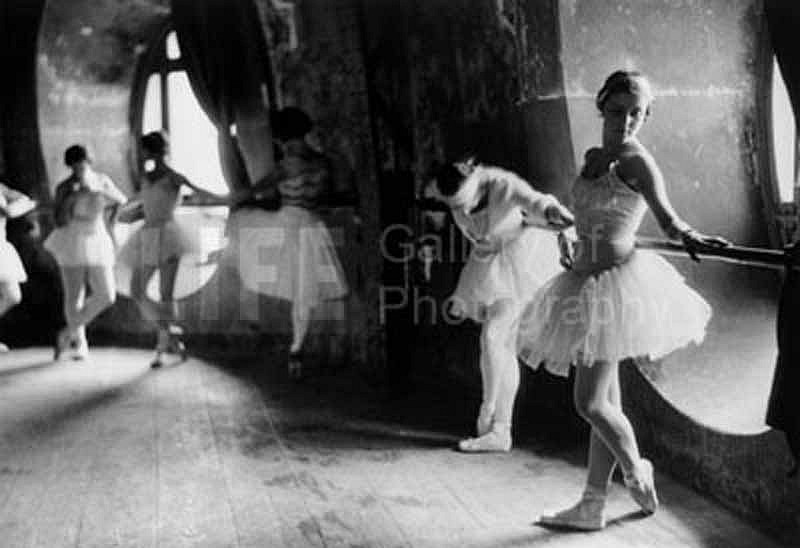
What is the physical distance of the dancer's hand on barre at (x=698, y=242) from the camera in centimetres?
285

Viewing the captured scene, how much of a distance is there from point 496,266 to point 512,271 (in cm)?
8

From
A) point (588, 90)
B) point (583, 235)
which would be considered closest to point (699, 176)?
point (588, 90)

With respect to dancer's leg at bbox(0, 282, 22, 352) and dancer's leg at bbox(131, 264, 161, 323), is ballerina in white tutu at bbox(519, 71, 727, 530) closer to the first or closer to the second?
dancer's leg at bbox(131, 264, 161, 323)

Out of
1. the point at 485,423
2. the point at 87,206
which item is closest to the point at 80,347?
the point at 87,206

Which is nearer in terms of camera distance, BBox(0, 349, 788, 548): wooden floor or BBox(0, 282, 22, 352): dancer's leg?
BBox(0, 349, 788, 548): wooden floor

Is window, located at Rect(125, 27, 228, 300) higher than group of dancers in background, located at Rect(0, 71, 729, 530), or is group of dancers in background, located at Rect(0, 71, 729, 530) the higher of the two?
window, located at Rect(125, 27, 228, 300)

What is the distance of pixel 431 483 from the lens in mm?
4148


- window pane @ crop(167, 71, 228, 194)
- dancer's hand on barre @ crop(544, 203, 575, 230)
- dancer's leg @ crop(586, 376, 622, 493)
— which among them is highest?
window pane @ crop(167, 71, 228, 194)

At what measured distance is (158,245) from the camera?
710 centimetres

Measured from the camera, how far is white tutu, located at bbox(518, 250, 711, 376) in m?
3.32

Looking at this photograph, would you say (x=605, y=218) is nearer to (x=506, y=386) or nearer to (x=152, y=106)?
(x=506, y=386)

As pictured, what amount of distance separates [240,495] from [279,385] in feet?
7.84

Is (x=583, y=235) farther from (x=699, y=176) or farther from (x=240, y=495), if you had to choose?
(x=240, y=495)

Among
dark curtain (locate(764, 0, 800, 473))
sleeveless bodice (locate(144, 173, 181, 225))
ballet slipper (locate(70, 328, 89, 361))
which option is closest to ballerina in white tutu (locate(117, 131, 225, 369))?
sleeveless bodice (locate(144, 173, 181, 225))
